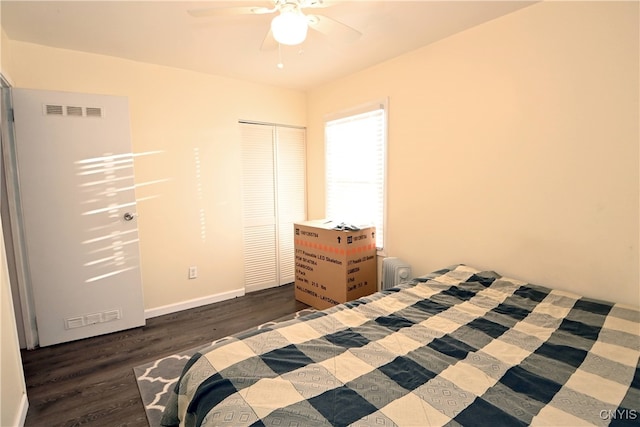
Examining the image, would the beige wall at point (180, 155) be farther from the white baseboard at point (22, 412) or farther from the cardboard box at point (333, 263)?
the white baseboard at point (22, 412)

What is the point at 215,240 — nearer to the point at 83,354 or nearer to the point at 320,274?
the point at 320,274

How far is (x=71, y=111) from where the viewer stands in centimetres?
258

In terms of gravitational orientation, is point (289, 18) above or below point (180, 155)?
above

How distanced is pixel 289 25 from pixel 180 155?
2179 mm

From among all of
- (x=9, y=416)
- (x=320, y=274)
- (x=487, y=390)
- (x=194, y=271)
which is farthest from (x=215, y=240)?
(x=487, y=390)

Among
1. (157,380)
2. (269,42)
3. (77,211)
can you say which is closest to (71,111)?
(77,211)

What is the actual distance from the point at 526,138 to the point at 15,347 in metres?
3.45

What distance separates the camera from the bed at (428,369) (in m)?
1.03

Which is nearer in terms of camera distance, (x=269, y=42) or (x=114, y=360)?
(x=269, y=42)

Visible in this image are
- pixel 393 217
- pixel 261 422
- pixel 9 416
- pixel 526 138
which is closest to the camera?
pixel 261 422

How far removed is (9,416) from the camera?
160 centimetres

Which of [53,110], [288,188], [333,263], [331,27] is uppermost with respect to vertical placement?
[331,27]

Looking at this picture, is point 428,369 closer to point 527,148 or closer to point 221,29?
point 527,148

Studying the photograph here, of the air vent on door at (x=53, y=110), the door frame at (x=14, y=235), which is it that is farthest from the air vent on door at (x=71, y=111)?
the door frame at (x=14, y=235)
